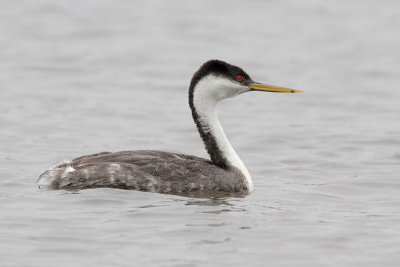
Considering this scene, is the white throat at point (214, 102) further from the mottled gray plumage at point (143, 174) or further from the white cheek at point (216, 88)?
the mottled gray plumage at point (143, 174)

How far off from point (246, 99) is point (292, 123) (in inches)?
95.3

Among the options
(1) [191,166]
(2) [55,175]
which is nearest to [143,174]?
(1) [191,166]

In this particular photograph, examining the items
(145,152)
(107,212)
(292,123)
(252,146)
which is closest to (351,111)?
(292,123)

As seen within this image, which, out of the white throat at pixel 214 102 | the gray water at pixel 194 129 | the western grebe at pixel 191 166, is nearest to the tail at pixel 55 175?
the western grebe at pixel 191 166

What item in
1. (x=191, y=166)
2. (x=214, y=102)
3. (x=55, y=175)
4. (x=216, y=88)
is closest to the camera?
(x=55, y=175)

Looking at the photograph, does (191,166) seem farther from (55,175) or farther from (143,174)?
(55,175)

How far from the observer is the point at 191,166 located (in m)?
→ 11.5

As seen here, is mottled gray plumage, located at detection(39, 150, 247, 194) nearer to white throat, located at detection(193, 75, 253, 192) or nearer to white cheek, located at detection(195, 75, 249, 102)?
white throat, located at detection(193, 75, 253, 192)

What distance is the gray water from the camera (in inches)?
377

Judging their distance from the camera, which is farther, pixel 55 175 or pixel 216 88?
pixel 216 88

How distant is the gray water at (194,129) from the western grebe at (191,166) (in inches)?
6.3

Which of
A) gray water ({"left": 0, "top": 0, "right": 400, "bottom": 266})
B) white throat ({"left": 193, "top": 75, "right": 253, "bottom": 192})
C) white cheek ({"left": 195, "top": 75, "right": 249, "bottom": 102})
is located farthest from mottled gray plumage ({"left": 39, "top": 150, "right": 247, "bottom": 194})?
white cheek ({"left": 195, "top": 75, "right": 249, "bottom": 102})

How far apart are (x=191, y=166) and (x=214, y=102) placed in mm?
881

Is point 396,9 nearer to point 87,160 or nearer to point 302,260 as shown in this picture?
point 87,160
